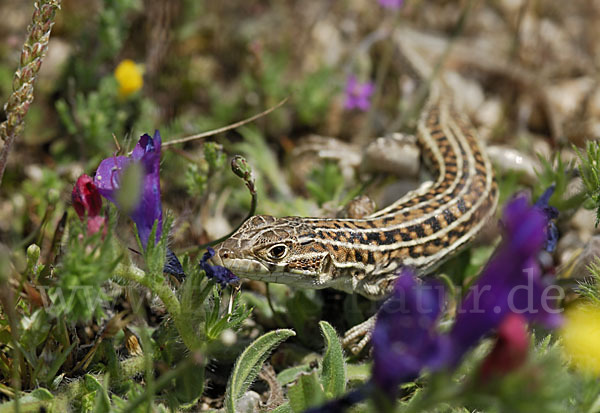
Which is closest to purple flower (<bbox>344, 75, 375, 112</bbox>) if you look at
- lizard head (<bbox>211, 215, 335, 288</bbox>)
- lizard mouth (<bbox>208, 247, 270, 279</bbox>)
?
lizard head (<bbox>211, 215, 335, 288</bbox>)

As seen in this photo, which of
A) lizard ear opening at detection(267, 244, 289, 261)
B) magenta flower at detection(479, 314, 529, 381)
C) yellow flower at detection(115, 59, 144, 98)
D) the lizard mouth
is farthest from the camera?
yellow flower at detection(115, 59, 144, 98)

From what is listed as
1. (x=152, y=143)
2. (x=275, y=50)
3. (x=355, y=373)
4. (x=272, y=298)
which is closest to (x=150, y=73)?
(x=275, y=50)

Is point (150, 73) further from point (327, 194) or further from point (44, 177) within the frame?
point (327, 194)

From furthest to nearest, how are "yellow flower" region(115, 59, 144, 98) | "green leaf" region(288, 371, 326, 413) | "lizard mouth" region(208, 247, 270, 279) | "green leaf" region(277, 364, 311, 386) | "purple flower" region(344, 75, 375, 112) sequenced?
"purple flower" region(344, 75, 375, 112)
"yellow flower" region(115, 59, 144, 98)
"green leaf" region(277, 364, 311, 386)
"lizard mouth" region(208, 247, 270, 279)
"green leaf" region(288, 371, 326, 413)

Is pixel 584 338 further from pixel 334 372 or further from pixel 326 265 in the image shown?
pixel 326 265

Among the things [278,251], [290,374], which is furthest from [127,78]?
[290,374]

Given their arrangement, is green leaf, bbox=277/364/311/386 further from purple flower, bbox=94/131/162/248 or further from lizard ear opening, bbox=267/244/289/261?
purple flower, bbox=94/131/162/248

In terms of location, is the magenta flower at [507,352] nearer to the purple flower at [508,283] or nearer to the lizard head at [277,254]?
the purple flower at [508,283]
